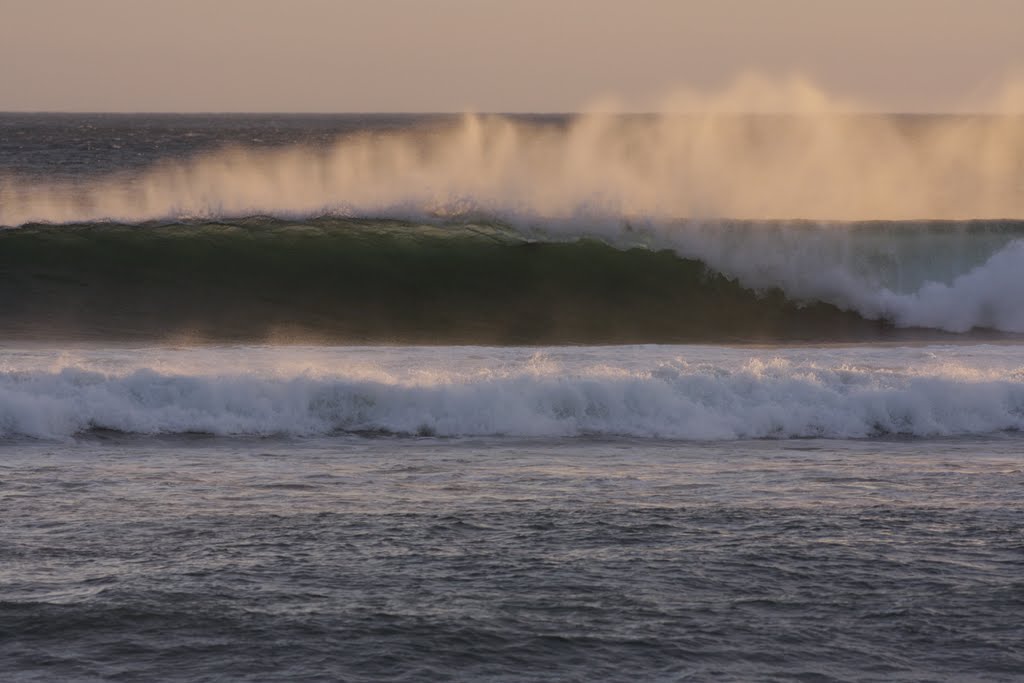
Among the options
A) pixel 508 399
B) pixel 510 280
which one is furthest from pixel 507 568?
pixel 510 280

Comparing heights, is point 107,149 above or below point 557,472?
above

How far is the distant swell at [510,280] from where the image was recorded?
19.2m

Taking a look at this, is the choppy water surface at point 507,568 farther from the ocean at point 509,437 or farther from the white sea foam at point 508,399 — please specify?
the white sea foam at point 508,399

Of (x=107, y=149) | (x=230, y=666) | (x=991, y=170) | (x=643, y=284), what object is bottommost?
(x=230, y=666)

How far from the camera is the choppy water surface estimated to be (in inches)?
238

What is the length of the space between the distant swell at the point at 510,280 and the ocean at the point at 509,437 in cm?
8

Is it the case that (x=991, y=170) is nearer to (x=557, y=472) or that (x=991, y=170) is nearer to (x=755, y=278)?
(x=755, y=278)

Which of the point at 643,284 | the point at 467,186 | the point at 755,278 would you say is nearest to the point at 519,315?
the point at 643,284

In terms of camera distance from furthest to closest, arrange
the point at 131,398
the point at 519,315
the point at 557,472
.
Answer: the point at 519,315 < the point at 131,398 < the point at 557,472

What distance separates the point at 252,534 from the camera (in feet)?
25.6

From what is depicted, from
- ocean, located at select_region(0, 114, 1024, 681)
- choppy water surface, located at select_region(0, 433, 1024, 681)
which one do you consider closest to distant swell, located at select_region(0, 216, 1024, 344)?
ocean, located at select_region(0, 114, 1024, 681)

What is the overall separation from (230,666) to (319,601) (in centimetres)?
82

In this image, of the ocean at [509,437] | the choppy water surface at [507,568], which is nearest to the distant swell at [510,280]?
the ocean at [509,437]

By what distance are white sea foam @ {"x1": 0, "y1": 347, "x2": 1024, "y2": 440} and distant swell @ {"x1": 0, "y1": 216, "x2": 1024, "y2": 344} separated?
5.54 metres
